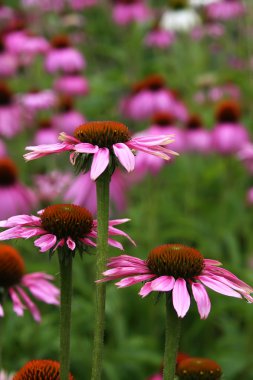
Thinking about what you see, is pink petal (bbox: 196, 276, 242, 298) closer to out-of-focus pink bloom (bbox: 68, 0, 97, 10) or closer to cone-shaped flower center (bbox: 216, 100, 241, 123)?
cone-shaped flower center (bbox: 216, 100, 241, 123)

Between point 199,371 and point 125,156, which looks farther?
point 199,371

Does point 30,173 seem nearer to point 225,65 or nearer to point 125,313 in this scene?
point 125,313

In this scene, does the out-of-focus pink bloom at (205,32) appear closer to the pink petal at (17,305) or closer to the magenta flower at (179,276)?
the pink petal at (17,305)

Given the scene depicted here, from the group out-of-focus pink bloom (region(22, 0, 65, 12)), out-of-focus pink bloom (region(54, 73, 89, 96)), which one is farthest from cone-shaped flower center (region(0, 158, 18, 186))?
out-of-focus pink bloom (region(22, 0, 65, 12))

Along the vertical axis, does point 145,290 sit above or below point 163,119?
below

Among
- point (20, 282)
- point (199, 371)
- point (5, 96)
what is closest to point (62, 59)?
point (5, 96)

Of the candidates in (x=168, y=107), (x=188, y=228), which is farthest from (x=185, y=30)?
(x=188, y=228)

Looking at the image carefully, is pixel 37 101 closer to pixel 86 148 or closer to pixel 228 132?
pixel 228 132
